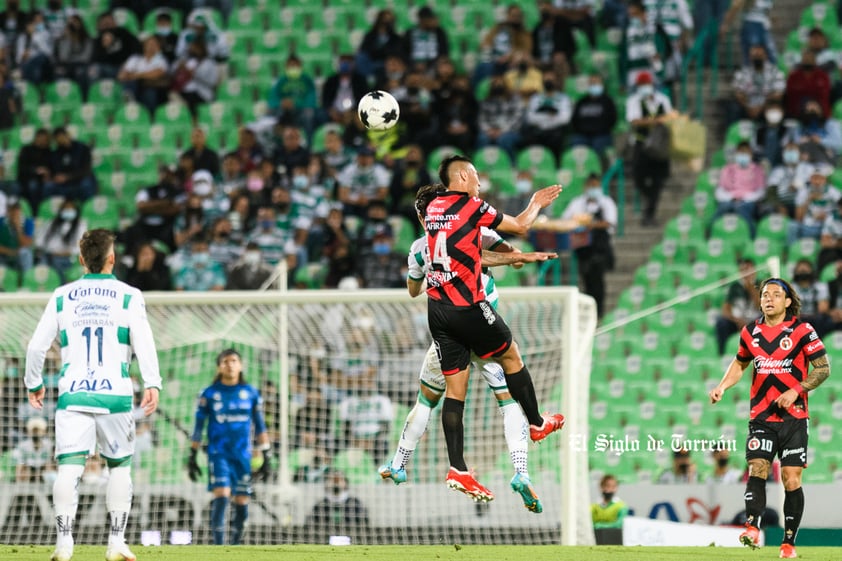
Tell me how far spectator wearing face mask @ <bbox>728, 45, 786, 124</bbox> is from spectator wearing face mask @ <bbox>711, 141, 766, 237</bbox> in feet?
3.12

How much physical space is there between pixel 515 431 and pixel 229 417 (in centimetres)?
486

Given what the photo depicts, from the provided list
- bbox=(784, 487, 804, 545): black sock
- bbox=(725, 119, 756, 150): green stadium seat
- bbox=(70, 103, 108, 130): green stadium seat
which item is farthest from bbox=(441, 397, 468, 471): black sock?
bbox=(70, 103, 108, 130): green stadium seat

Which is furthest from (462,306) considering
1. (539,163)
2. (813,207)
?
(539,163)

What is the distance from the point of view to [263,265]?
65.4ft

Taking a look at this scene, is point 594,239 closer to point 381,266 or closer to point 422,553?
point 381,266

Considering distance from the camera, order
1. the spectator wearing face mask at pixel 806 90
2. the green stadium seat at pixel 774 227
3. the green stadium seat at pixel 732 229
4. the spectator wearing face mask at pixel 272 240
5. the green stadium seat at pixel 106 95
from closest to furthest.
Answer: the green stadium seat at pixel 774 227 < the spectator wearing face mask at pixel 272 240 < the green stadium seat at pixel 732 229 < the spectator wearing face mask at pixel 806 90 < the green stadium seat at pixel 106 95

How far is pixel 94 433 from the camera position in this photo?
962cm

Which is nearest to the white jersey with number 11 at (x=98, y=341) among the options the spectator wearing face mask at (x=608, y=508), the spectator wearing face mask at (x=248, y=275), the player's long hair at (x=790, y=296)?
the player's long hair at (x=790, y=296)

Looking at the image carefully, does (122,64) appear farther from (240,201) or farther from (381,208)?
(381,208)

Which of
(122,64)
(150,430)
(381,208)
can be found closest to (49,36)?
(122,64)

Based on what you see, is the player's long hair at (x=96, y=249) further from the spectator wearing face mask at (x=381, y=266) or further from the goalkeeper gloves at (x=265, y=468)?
the spectator wearing face mask at (x=381, y=266)

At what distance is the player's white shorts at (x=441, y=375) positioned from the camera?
11.3 m

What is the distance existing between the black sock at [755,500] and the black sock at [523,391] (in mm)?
2002

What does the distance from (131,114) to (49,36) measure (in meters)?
2.18
